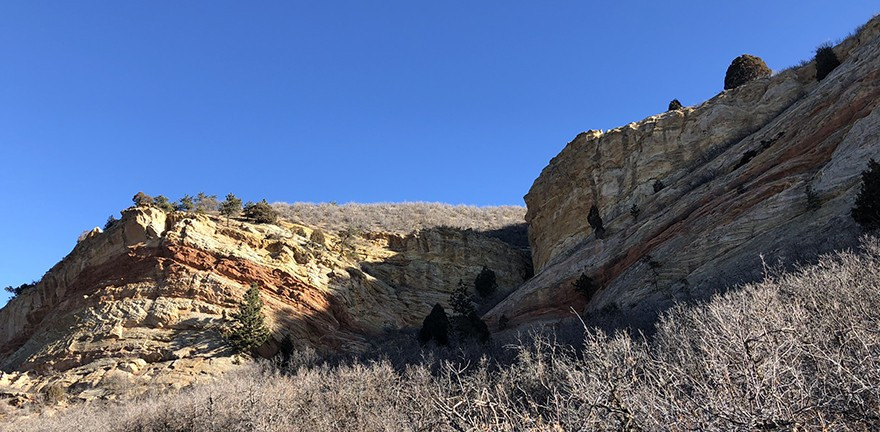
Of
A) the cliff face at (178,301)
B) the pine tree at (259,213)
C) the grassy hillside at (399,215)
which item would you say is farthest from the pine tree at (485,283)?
the pine tree at (259,213)

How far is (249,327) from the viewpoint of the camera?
2155 cm

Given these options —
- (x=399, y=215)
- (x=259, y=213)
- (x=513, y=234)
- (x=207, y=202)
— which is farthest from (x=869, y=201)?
(x=207, y=202)

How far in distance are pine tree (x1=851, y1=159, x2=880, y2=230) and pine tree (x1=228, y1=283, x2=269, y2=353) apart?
22.6m

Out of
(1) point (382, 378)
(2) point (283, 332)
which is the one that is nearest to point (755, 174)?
(1) point (382, 378)

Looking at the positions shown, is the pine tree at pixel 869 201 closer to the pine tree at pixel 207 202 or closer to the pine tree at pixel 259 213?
the pine tree at pixel 259 213

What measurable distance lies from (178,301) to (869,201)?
2709cm

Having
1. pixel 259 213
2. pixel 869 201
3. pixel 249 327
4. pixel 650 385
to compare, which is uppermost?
pixel 259 213

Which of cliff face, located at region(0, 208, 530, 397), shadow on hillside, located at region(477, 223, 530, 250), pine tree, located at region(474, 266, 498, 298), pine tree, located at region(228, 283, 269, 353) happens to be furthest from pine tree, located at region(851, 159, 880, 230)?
shadow on hillside, located at region(477, 223, 530, 250)

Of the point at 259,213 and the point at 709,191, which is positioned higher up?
the point at 259,213

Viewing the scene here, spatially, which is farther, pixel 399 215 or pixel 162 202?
pixel 399 215

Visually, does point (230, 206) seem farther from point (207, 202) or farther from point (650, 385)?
point (650, 385)

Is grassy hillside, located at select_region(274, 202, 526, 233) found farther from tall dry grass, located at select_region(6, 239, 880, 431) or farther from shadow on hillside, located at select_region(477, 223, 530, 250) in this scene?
tall dry grass, located at select_region(6, 239, 880, 431)

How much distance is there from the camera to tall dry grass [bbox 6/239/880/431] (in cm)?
367

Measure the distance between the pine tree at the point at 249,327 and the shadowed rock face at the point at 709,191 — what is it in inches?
514
